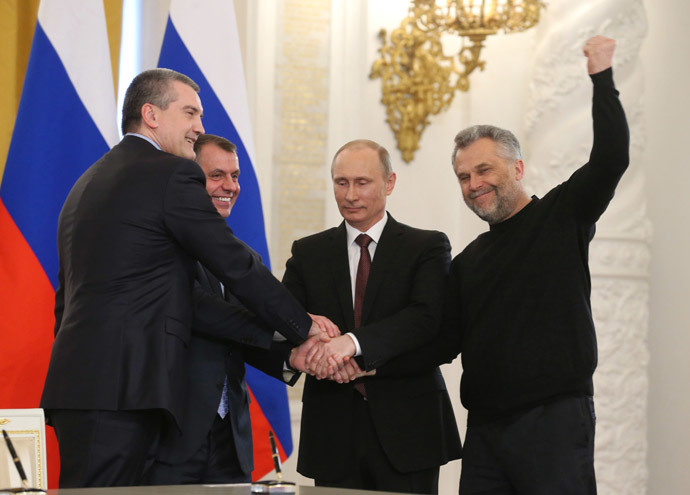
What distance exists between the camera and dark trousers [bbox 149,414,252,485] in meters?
2.96

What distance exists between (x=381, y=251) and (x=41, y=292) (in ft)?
4.79

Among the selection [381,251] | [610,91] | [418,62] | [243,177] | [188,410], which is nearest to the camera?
[610,91]

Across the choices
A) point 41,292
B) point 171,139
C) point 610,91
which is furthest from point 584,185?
point 41,292

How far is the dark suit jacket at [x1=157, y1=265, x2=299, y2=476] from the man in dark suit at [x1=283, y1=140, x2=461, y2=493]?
10.4 inches

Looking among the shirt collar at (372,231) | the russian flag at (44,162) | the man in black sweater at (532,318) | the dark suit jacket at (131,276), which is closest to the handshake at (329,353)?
the man in black sweater at (532,318)

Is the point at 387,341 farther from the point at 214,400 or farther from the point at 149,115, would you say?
the point at 149,115

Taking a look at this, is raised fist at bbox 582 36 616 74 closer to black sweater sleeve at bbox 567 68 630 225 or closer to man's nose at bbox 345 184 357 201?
black sweater sleeve at bbox 567 68 630 225

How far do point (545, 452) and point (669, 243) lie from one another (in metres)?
3.09

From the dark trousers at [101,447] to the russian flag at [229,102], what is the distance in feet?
4.61

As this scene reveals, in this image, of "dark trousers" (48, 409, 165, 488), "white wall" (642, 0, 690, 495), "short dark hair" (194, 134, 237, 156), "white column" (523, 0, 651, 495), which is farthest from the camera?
"white wall" (642, 0, 690, 495)

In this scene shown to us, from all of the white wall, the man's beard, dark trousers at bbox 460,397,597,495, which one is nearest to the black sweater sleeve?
the man's beard

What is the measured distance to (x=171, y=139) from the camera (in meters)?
3.10

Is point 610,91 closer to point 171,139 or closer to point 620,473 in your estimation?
point 171,139

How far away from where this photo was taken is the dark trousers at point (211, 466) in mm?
2961
